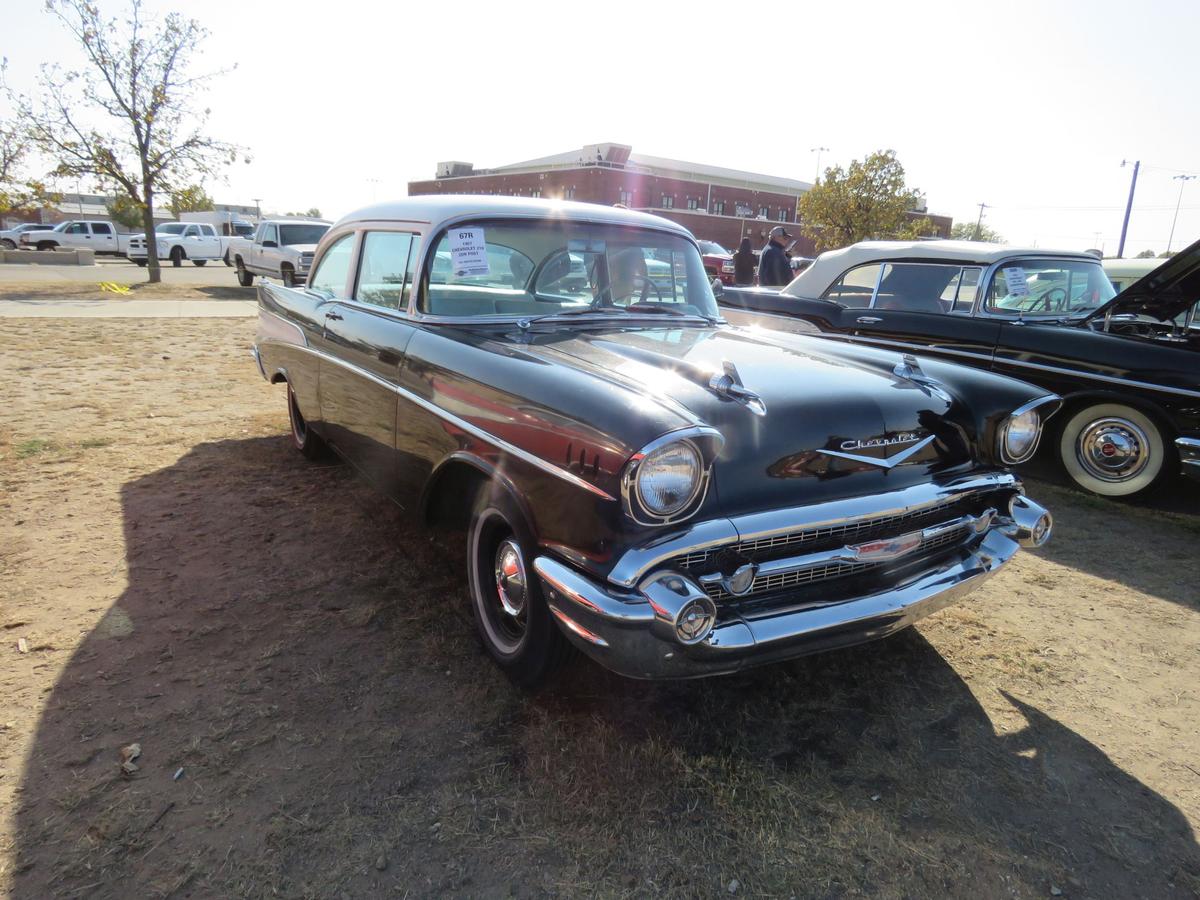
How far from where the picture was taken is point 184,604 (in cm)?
304

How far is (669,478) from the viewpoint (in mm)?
2033

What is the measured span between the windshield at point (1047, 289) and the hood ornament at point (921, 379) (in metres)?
2.99

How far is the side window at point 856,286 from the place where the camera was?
6.07 m

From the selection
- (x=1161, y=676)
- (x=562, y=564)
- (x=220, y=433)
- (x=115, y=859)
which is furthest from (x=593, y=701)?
(x=220, y=433)

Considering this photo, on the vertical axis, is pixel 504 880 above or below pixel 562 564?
below

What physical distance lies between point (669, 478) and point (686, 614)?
364 mm

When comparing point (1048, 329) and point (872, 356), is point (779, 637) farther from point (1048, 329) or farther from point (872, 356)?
point (1048, 329)

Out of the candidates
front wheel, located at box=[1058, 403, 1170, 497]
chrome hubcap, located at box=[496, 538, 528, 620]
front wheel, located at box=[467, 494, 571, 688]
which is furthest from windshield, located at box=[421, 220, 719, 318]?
front wheel, located at box=[1058, 403, 1170, 497]

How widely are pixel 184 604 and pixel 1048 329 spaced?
17.2 ft

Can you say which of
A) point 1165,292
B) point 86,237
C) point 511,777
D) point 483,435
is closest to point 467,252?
point 483,435

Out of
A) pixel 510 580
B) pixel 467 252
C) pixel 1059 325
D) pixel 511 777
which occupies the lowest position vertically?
pixel 511 777

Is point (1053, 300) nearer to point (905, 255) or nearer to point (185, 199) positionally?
point (905, 255)

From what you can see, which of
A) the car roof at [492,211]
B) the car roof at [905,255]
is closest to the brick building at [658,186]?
the car roof at [905,255]

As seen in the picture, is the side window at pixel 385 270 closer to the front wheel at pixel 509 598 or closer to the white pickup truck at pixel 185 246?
the front wheel at pixel 509 598
